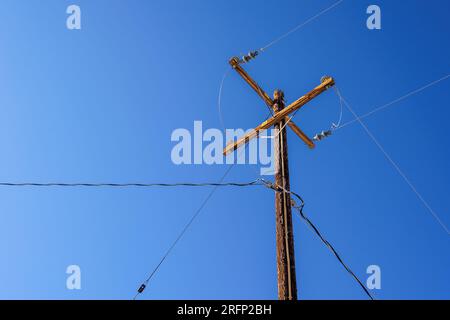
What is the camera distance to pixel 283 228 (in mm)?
6570

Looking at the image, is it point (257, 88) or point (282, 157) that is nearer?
point (282, 157)

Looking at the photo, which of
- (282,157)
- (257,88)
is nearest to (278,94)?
(257,88)

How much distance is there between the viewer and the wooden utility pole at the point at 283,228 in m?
6.11

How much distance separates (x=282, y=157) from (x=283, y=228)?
1493mm

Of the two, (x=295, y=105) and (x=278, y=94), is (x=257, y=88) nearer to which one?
(x=278, y=94)

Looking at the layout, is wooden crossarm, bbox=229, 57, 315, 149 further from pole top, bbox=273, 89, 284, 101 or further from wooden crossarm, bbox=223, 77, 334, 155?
wooden crossarm, bbox=223, 77, 334, 155

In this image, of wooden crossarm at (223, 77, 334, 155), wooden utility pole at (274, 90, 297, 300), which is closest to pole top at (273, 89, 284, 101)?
wooden crossarm at (223, 77, 334, 155)

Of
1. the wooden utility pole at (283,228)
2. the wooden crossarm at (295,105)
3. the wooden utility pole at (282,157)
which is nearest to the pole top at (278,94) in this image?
the wooden utility pole at (282,157)
